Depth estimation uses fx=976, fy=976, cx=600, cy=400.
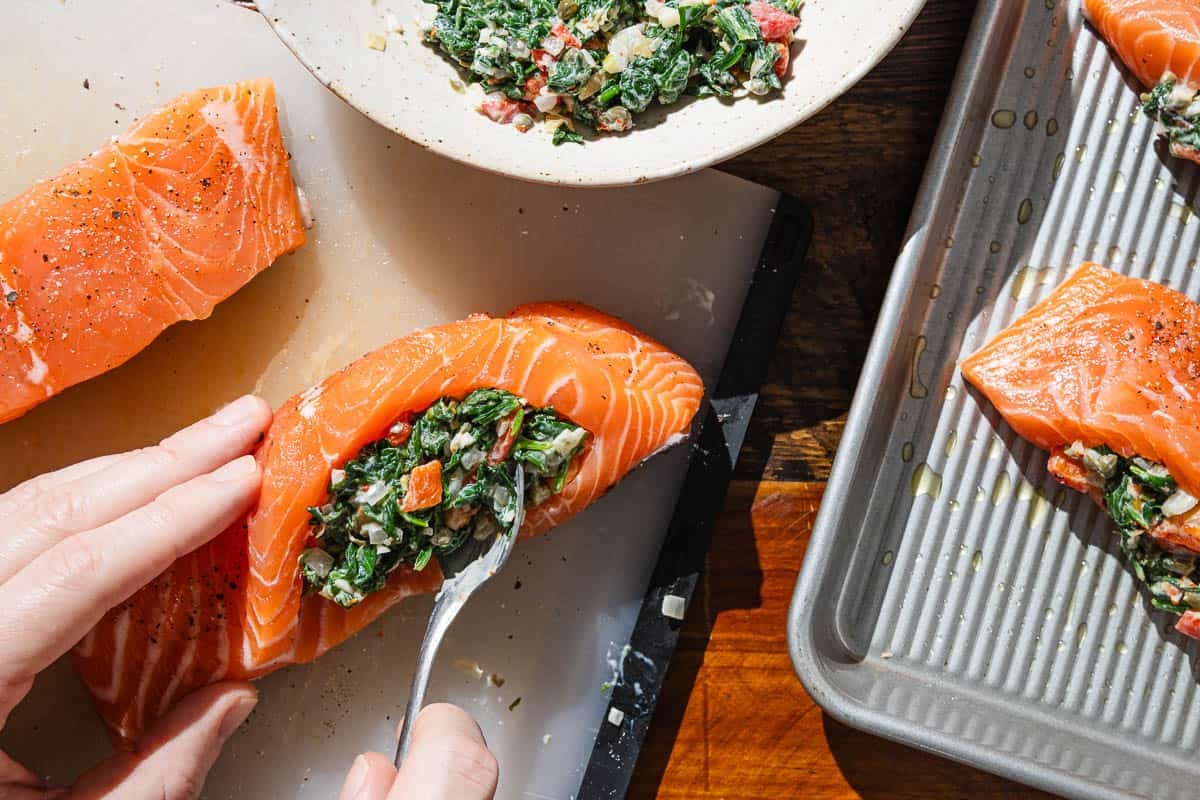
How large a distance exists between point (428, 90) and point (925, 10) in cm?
122

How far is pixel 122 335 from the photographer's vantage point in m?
2.23

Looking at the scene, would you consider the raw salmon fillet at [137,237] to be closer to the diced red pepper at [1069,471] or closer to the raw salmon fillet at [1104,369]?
the raw salmon fillet at [1104,369]

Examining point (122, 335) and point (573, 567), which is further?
point (573, 567)

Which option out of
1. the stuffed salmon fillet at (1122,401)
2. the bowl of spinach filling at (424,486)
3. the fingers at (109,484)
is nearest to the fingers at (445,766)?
the bowl of spinach filling at (424,486)

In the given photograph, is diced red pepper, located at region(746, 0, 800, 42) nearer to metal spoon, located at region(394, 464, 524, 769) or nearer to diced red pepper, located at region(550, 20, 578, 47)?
diced red pepper, located at region(550, 20, 578, 47)

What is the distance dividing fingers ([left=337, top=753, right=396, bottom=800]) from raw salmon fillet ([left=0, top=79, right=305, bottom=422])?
108 centimetres

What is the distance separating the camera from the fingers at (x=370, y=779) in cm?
194

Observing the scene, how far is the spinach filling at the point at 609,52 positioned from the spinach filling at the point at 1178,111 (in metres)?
0.89

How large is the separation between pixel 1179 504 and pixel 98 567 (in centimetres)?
232

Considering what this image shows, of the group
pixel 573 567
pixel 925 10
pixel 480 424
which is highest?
pixel 925 10

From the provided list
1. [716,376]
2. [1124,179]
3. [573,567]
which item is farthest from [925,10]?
[573,567]

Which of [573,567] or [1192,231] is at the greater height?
[1192,231]

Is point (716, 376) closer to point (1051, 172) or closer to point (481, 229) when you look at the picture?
point (481, 229)

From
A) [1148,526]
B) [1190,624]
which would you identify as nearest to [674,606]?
[1148,526]
